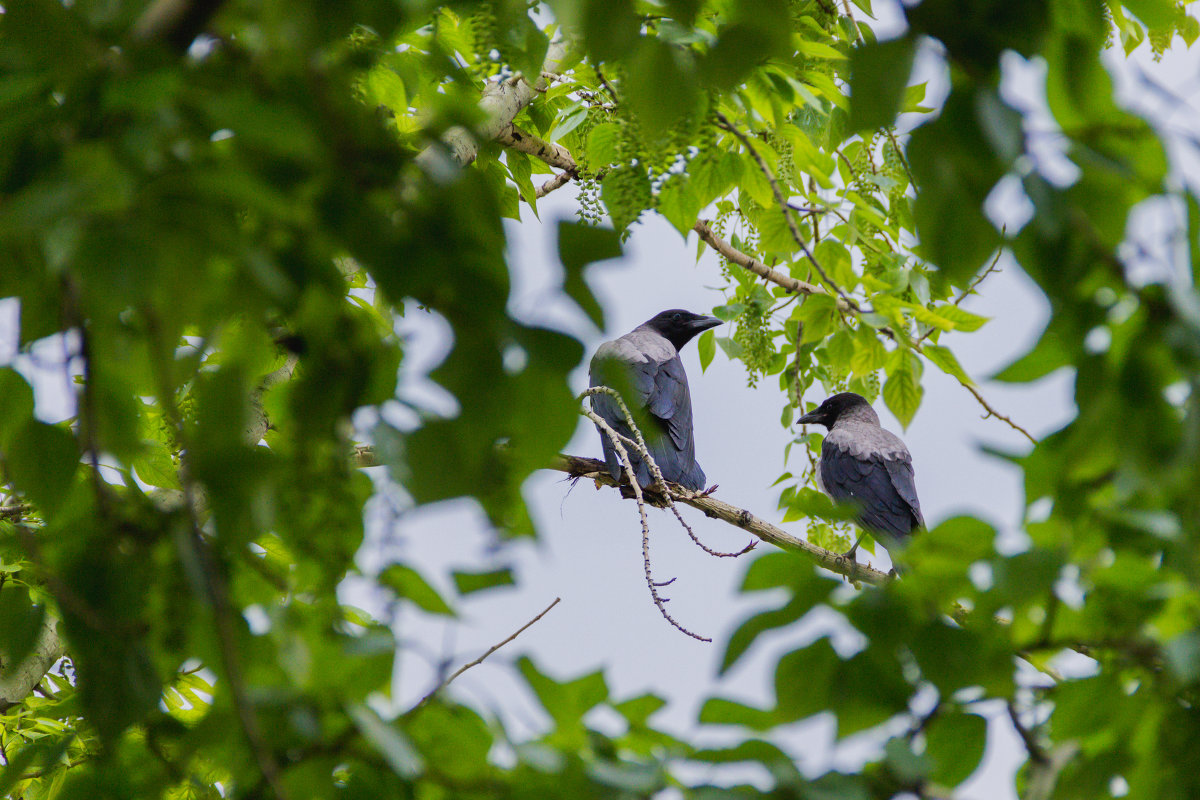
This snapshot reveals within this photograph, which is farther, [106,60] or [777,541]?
[777,541]

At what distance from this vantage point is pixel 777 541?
3.79m

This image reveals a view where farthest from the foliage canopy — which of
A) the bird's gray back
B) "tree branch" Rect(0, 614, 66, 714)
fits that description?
the bird's gray back

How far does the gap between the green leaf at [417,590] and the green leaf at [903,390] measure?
2280 millimetres

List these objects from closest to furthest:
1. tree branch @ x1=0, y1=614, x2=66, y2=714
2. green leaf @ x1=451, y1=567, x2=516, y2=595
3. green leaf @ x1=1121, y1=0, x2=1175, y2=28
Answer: green leaf @ x1=451, y1=567, x2=516, y2=595, green leaf @ x1=1121, y1=0, x2=1175, y2=28, tree branch @ x1=0, y1=614, x2=66, y2=714

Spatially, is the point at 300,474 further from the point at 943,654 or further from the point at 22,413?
the point at 943,654

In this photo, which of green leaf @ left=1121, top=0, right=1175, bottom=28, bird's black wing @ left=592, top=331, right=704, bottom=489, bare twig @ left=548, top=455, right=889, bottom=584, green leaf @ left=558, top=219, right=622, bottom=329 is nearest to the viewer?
green leaf @ left=558, top=219, right=622, bottom=329

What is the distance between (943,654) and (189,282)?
0.71 meters

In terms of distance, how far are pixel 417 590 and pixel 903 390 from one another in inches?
105

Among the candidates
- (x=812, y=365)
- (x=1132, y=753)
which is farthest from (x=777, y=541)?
(x=1132, y=753)

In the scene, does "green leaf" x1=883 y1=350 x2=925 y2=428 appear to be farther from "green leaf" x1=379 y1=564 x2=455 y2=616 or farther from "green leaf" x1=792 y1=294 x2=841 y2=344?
"green leaf" x1=379 y1=564 x2=455 y2=616

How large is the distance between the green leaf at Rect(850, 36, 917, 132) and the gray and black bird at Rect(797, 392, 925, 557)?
490cm

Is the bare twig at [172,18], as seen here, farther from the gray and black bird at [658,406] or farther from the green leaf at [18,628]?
the gray and black bird at [658,406]

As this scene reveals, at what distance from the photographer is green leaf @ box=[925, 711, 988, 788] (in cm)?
90

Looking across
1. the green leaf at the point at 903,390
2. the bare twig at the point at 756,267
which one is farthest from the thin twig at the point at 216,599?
the bare twig at the point at 756,267
